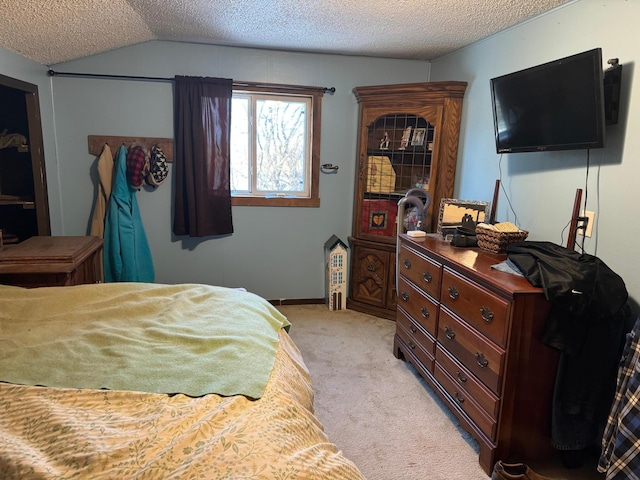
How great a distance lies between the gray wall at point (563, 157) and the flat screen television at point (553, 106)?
144mm

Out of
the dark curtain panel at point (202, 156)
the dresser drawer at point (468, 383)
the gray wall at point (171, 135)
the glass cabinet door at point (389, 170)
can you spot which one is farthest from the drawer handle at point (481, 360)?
the dark curtain panel at point (202, 156)

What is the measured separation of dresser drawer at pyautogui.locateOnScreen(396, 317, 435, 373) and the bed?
1122mm

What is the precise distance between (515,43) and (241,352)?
2.54 meters

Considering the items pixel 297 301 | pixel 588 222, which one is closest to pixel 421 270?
pixel 588 222

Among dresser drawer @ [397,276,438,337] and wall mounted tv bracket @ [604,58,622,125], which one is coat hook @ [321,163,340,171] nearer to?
dresser drawer @ [397,276,438,337]

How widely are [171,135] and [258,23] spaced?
1205 mm

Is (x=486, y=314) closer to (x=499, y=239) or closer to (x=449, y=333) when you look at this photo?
(x=449, y=333)

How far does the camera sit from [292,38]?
10.3 ft

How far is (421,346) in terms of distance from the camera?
8.21ft

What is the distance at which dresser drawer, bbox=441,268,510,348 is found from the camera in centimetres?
174

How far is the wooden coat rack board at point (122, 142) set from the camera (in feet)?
10.9

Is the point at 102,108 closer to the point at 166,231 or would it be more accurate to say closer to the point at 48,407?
the point at 166,231

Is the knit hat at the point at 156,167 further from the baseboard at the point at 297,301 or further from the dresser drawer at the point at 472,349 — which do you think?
the dresser drawer at the point at 472,349

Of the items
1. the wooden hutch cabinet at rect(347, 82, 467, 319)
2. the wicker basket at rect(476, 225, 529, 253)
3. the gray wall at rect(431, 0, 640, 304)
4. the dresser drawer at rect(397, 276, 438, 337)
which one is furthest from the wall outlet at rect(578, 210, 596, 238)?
the wooden hutch cabinet at rect(347, 82, 467, 319)
